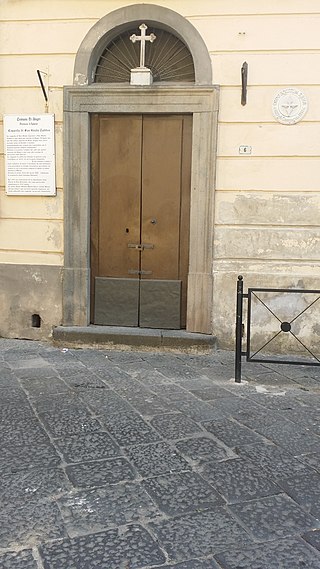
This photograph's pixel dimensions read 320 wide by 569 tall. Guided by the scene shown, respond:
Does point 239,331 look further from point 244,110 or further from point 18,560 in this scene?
point 18,560

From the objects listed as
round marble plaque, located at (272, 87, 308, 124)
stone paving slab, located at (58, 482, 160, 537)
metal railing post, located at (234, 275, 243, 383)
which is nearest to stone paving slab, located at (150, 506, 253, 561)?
stone paving slab, located at (58, 482, 160, 537)

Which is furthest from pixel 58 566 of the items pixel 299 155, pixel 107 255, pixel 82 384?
pixel 299 155

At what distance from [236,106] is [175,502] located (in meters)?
4.81

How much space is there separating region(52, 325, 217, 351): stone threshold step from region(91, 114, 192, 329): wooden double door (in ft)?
0.77

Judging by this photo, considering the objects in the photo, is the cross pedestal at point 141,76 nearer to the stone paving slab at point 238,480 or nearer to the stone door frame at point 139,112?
the stone door frame at point 139,112

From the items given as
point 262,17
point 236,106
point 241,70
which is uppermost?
point 262,17

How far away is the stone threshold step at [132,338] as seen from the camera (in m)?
6.27

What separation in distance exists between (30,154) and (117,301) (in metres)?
2.23

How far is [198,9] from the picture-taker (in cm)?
608

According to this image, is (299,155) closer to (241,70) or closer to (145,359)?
(241,70)

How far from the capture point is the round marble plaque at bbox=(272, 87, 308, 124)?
19.7 ft

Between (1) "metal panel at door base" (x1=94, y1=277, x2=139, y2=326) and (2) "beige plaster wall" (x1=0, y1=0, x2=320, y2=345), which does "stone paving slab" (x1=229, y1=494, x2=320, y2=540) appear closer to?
(2) "beige plaster wall" (x1=0, y1=0, x2=320, y2=345)

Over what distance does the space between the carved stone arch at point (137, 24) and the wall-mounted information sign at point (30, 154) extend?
757 millimetres

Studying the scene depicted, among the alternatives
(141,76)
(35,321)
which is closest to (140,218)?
(141,76)
